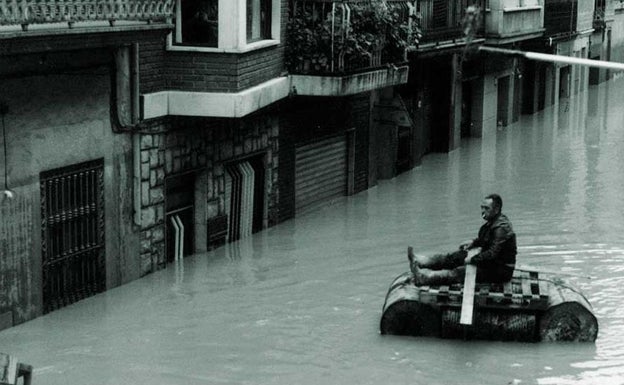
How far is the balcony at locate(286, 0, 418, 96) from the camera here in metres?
21.5

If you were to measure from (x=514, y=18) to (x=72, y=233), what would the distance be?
22313 millimetres

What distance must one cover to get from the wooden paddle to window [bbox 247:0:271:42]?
655cm

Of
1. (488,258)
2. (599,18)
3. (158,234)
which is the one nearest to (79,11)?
(158,234)

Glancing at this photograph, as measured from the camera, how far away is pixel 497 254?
14359 millimetres

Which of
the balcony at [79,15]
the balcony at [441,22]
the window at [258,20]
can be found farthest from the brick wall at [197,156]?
the balcony at [441,22]

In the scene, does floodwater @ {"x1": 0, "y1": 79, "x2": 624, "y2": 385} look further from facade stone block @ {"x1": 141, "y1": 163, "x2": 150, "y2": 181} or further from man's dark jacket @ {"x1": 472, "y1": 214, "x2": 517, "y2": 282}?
facade stone block @ {"x1": 141, "y1": 163, "x2": 150, "y2": 181}

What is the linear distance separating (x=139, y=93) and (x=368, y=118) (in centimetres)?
994

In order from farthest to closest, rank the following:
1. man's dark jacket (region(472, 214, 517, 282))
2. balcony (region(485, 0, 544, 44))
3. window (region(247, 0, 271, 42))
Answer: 1. balcony (region(485, 0, 544, 44))
2. window (region(247, 0, 271, 42))
3. man's dark jacket (region(472, 214, 517, 282))

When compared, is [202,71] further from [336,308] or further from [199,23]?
[336,308]

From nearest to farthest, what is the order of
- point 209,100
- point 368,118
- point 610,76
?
point 209,100 < point 368,118 < point 610,76

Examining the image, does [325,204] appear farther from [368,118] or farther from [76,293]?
[76,293]

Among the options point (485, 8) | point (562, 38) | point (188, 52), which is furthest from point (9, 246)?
point (562, 38)

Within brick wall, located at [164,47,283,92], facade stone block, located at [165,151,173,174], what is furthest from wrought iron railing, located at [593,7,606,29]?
facade stone block, located at [165,151,173,174]

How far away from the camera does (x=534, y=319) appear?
46.7ft
